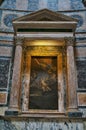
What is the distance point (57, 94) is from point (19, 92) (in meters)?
1.65

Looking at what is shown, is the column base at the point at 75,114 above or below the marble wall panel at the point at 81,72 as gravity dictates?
below

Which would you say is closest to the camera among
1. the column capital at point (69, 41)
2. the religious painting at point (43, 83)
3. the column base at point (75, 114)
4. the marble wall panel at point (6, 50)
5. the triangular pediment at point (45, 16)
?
the column base at point (75, 114)

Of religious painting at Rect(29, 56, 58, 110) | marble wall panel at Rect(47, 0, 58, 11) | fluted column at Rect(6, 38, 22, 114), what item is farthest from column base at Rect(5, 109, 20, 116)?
marble wall panel at Rect(47, 0, 58, 11)

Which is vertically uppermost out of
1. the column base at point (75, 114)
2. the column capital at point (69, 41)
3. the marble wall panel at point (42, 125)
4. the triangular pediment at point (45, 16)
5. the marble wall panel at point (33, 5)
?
the marble wall panel at point (33, 5)

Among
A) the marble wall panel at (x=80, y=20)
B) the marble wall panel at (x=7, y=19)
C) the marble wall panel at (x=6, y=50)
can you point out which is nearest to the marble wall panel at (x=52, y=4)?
the marble wall panel at (x=80, y=20)

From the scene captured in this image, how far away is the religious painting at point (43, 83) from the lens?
1046 centimetres

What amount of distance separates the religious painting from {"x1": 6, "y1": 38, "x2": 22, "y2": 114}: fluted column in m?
0.75

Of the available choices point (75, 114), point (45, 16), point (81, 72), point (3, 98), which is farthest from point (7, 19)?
point (75, 114)

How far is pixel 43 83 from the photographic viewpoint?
11.0m

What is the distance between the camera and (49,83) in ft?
36.0

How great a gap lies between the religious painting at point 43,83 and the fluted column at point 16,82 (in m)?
0.75

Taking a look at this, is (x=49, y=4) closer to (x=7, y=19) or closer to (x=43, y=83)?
(x=7, y=19)

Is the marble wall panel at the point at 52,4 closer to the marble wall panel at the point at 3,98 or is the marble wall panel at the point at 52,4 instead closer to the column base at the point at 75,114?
the marble wall panel at the point at 3,98

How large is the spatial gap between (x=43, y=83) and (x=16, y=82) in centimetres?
132
